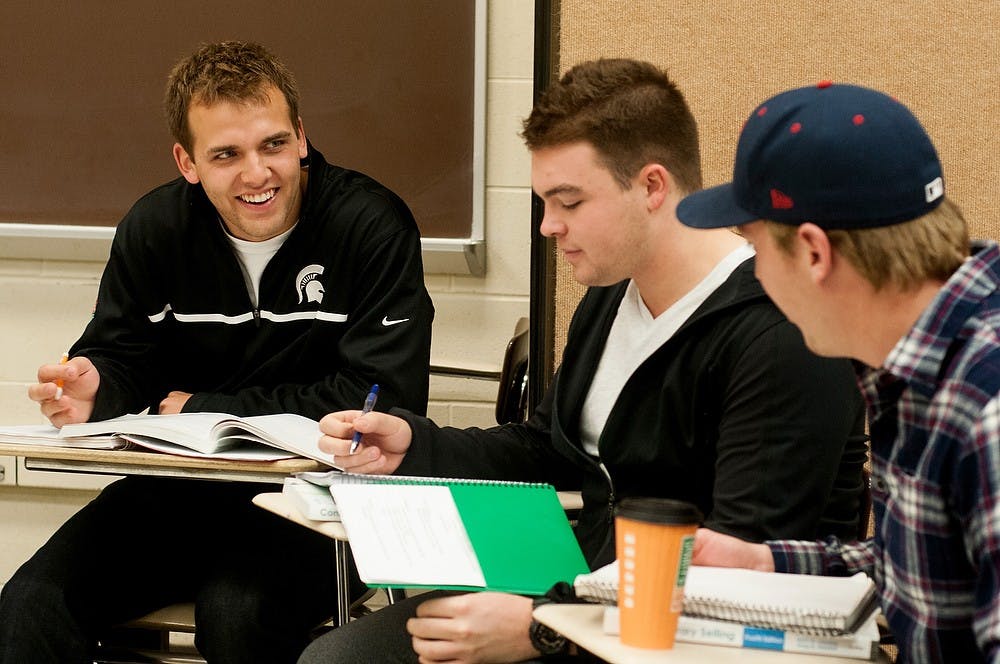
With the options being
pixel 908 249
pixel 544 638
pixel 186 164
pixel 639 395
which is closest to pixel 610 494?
pixel 639 395

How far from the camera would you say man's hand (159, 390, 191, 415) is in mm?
2041

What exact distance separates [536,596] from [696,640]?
28 cm

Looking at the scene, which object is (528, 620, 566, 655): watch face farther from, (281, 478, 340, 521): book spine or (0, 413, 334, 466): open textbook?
(0, 413, 334, 466): open textbook

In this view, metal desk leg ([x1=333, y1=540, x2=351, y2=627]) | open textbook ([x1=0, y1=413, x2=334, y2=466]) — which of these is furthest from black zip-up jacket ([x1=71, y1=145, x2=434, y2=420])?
metal desk leg ([x1=333, y1=540, x2=351, y2=627])

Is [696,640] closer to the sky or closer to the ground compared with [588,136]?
closer to the ground

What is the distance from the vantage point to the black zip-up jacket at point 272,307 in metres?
2.13

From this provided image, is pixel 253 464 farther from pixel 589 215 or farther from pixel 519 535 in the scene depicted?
pixel 589 215

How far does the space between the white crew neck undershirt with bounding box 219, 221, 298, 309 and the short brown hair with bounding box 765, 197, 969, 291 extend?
1411 millimetres


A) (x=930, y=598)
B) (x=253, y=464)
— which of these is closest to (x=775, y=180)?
(x=930, y=598)

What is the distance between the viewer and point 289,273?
2.19 m

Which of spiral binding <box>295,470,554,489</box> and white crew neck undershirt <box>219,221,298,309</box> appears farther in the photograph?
white crew neck undershirt <box>219,221,298,309</box>

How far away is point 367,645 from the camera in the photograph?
1545 mm

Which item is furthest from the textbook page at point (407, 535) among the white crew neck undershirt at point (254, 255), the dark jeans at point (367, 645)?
the white crew neck undershirt at point (254, 255)

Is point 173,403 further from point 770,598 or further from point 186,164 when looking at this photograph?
point 770,598
